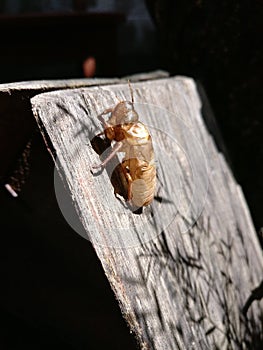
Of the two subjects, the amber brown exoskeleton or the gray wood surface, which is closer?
the gray wood surface

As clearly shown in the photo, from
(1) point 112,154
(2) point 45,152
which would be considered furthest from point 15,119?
(1) point 112,154

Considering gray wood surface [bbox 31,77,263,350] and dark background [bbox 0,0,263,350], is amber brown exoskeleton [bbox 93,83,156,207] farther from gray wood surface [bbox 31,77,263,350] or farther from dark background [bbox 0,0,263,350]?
dark background [bbox 0,0,263,350]

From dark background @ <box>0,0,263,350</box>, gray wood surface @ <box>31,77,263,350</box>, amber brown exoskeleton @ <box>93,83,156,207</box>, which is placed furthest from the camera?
dark background @ <box>0,0,263,350</box>

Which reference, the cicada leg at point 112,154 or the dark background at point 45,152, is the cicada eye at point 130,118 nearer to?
the cicada leg at point 112,154

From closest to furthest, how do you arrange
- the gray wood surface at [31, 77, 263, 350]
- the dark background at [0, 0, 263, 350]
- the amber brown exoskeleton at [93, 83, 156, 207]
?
1. the gray wood surface at [31, 77, 263, 350]
2. the amber brown exoskeleton at [93, 83, 156, 207]
3. the dark background at [0, 0, 263, 350]

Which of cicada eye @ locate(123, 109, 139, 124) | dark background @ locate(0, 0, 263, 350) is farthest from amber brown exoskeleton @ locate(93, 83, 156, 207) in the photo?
dark background @ locate(0, 0, 263, 350)

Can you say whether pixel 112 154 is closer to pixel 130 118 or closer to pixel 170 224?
pixel 130 118

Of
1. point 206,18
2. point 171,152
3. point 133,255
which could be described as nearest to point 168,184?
point 171,152
